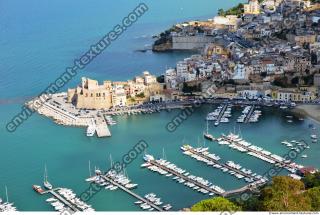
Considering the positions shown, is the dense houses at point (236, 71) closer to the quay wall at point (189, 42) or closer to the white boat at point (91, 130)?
the quay wall at point (189, 42)

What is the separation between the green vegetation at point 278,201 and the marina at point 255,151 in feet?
8.88

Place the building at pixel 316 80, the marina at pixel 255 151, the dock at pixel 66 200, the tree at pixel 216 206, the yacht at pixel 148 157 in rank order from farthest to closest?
1. the building at pixel 316 80
2. the yacht at pixel 148 157
3. the marina at pixel 255 151
4. the dock at pixel 66 200
5. the tree at pixel 216 206

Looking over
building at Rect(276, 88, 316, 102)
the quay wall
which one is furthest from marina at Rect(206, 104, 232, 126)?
the quay wall

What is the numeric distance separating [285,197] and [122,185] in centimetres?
369

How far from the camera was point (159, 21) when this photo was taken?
1149 inches

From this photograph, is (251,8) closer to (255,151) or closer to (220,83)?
(220,83)

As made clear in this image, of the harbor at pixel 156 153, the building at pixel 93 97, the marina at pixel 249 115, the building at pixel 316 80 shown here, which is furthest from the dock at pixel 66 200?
the building at pixel 316 80

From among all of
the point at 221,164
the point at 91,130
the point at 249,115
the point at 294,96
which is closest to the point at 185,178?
the point at 221,164

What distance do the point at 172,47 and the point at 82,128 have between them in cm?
936

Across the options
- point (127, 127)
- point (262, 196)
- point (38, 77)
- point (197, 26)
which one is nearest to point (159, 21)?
point (197, 26)

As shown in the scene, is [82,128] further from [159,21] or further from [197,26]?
[159,21]

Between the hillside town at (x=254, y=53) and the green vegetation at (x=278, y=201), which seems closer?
the green vegetation at (x=278, y=201)

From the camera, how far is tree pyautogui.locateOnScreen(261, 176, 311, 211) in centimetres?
832

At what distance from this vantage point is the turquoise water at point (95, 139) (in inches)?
453
